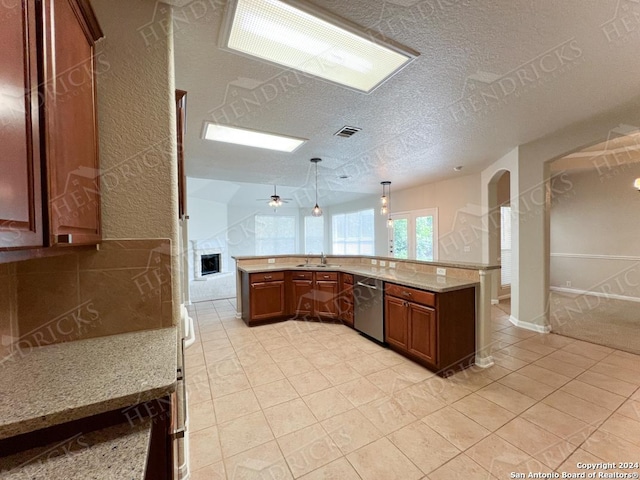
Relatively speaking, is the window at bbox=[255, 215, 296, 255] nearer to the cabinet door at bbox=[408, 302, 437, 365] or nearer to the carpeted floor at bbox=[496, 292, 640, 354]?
the carpeted floor at bbox=[496, 292, 640, 354]

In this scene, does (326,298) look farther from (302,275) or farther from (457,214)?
(457,214)

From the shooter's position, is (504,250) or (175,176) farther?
(504,250)

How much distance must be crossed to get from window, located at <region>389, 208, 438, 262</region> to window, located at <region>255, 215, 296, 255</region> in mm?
4987

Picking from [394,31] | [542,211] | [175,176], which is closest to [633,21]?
[394,31]

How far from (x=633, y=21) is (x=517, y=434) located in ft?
8.83

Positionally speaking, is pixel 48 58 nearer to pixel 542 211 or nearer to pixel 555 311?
pixel 542 211

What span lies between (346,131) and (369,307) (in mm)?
2216

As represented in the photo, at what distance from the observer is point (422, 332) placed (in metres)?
2.63

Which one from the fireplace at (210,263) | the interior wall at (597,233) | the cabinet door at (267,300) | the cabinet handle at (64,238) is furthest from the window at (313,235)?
the cabinet handle at (64,238)

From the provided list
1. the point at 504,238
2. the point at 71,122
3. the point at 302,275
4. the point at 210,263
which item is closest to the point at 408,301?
the point at 302,275

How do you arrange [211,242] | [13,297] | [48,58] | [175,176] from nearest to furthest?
[48,58], [13,297], [175,176], [211,242]

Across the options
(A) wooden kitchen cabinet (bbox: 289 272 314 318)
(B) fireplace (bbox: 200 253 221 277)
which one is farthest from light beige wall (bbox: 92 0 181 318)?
(B) fireplace (bbox: 200 253 221 277)

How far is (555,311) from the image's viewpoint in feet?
14.9

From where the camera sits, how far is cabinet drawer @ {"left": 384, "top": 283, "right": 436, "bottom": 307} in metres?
2.53
